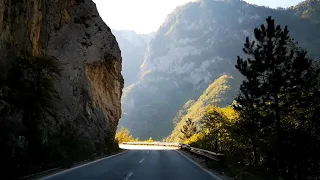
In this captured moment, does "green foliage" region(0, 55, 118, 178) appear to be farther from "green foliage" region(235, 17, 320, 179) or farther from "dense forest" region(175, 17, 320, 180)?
"green foliage" region(235, 17, 320, 179)

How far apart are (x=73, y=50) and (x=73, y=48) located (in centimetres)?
23

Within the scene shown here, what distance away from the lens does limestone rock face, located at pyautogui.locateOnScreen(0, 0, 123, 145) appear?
2096 cm

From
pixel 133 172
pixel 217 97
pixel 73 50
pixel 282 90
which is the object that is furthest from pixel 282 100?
pixel 217 97

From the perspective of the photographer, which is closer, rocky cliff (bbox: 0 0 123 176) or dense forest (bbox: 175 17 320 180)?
dense forest (bbox: 175 17 320 180)

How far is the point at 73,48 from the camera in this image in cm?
3125

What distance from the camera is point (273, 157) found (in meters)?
21.4

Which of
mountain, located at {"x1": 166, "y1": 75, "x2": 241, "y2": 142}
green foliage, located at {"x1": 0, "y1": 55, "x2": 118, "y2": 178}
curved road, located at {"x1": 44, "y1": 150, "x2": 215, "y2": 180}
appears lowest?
curved road, located at {"x1": 44, "y1": 150, "x2": 215, "y2": 180}

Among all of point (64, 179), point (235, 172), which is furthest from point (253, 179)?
point (64, 179)

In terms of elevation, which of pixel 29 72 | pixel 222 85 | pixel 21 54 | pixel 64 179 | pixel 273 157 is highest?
pixel 222 85

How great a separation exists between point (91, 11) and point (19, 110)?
23716 mm

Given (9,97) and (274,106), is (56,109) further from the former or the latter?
(274,106)

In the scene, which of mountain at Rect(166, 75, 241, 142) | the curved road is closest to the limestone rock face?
the curved road

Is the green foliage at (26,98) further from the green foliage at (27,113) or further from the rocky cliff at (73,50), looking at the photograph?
the rocky cliff at (73,50)

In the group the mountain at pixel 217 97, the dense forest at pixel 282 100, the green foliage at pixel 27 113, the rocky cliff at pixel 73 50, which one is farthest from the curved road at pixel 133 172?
the mountain at pixel 217 97
